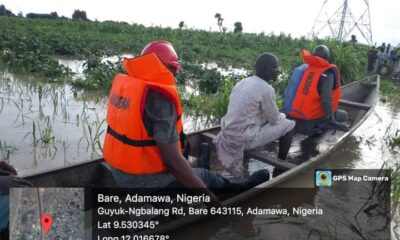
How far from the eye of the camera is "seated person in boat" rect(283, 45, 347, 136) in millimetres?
4914

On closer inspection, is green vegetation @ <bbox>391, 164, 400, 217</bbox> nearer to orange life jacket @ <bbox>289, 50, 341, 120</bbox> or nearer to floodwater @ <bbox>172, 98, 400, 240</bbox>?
floodwater @ <bbox>172, 98, 400, 240</bbox>

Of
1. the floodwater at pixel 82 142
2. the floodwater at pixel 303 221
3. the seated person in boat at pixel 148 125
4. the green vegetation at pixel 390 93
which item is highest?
the seated person in boat at pixel 148 125

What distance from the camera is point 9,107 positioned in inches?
233

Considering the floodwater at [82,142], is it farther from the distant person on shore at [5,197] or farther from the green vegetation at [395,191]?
the distant person on shore at [5,197]

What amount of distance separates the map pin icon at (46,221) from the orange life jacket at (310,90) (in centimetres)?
370

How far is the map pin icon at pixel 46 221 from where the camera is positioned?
2.23 m

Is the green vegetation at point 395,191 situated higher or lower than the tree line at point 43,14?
lower

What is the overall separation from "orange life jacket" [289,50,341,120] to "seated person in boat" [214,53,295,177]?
928mm

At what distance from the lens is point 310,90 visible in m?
4.95

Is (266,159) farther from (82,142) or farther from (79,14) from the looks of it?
(79,14)

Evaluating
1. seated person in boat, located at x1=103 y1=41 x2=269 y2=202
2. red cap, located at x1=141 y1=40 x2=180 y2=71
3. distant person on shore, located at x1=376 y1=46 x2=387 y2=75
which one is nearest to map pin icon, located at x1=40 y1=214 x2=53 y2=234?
seated person in boat, located at x1=103 y1=41 x2=269 y2=202

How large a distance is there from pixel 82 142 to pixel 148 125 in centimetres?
278

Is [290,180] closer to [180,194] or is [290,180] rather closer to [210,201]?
[210,201]

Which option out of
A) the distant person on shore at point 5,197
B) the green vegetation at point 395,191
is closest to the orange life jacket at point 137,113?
the distant person on shore at point 5,197
